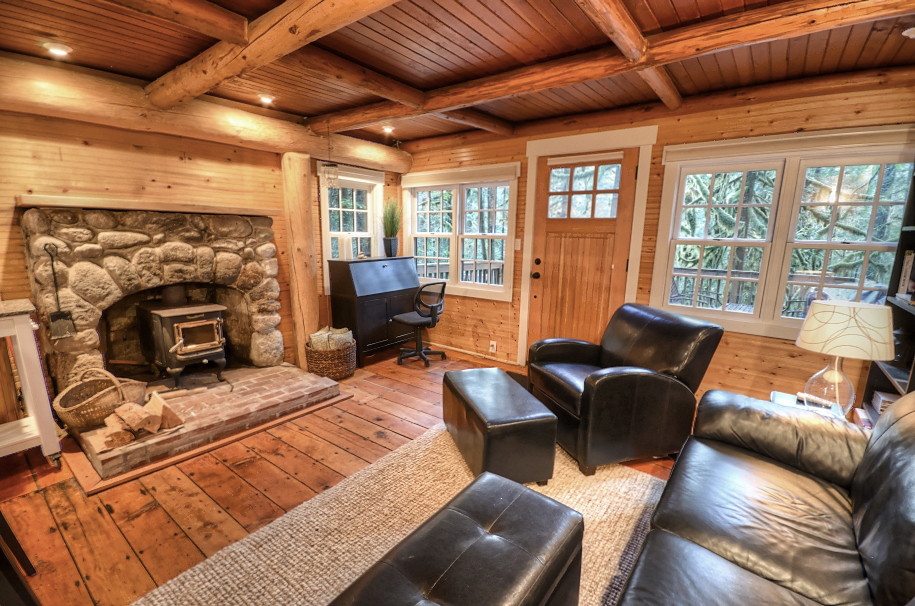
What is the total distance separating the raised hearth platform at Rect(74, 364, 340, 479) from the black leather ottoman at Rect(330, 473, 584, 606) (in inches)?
79.8

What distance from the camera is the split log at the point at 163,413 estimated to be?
2.47 metres

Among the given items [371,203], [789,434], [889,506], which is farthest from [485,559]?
[371,203]

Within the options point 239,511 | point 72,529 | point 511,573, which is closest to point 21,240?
point 72,529

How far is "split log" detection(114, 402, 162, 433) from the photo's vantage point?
2.38m

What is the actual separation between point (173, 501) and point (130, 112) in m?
2.52

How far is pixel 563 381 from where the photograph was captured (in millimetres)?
2453

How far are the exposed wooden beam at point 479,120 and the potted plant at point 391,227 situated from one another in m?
1.30

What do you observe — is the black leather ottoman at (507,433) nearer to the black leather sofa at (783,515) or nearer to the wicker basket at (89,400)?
the black leather sofa at (783,515)

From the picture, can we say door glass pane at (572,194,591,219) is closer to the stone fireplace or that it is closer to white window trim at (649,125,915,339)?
white window trim at (649,125,915,339)

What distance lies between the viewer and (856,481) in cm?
145

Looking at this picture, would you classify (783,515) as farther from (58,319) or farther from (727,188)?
(58,319)

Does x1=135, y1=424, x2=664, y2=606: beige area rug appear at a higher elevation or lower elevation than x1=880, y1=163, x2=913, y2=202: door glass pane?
lower

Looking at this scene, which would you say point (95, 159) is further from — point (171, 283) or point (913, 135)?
point (913, 135)

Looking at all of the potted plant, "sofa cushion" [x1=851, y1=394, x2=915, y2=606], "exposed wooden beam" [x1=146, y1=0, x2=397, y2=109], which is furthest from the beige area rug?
the potted plant
